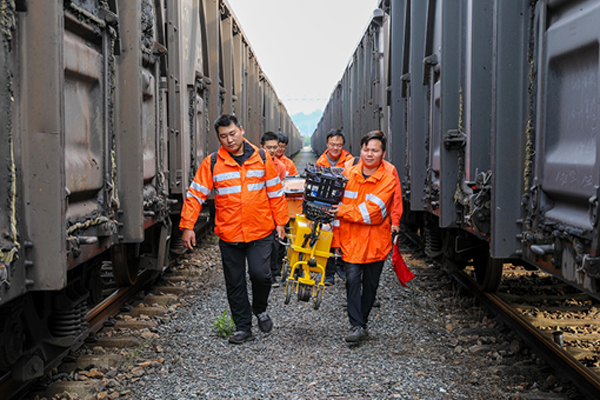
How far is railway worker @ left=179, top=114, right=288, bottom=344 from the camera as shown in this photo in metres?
4.66

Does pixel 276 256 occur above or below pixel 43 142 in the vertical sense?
below

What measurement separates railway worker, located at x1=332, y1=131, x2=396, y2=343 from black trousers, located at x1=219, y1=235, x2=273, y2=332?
26.5 inches

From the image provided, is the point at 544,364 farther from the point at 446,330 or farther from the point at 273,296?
the point at 273,296

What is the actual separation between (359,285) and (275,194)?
3.38 feet

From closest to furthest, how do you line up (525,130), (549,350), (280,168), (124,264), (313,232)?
1. (525,130)
2. (549,350)
3. (313,232)
4. (124,264)
5. (280,168)

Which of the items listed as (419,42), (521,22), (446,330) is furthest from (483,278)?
(521,22)

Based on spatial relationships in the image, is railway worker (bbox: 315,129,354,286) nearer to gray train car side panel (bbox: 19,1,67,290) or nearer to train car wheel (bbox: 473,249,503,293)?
train car wheel (bbox: 473,249,503,293)

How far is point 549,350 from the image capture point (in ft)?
13.8

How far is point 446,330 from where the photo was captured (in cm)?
513

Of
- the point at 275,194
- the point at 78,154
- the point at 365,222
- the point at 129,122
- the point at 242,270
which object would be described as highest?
the point at 129,122

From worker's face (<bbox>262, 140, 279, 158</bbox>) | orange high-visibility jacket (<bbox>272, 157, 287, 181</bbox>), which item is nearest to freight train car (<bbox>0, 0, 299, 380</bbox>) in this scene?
worker's face (<bbox>262, 140, 279, 158</bbox>)

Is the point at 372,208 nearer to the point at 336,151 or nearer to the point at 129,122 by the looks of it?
the point at 129,122

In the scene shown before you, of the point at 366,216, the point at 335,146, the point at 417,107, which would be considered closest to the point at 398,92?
the point at 417,107

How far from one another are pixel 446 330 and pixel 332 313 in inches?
45.0
